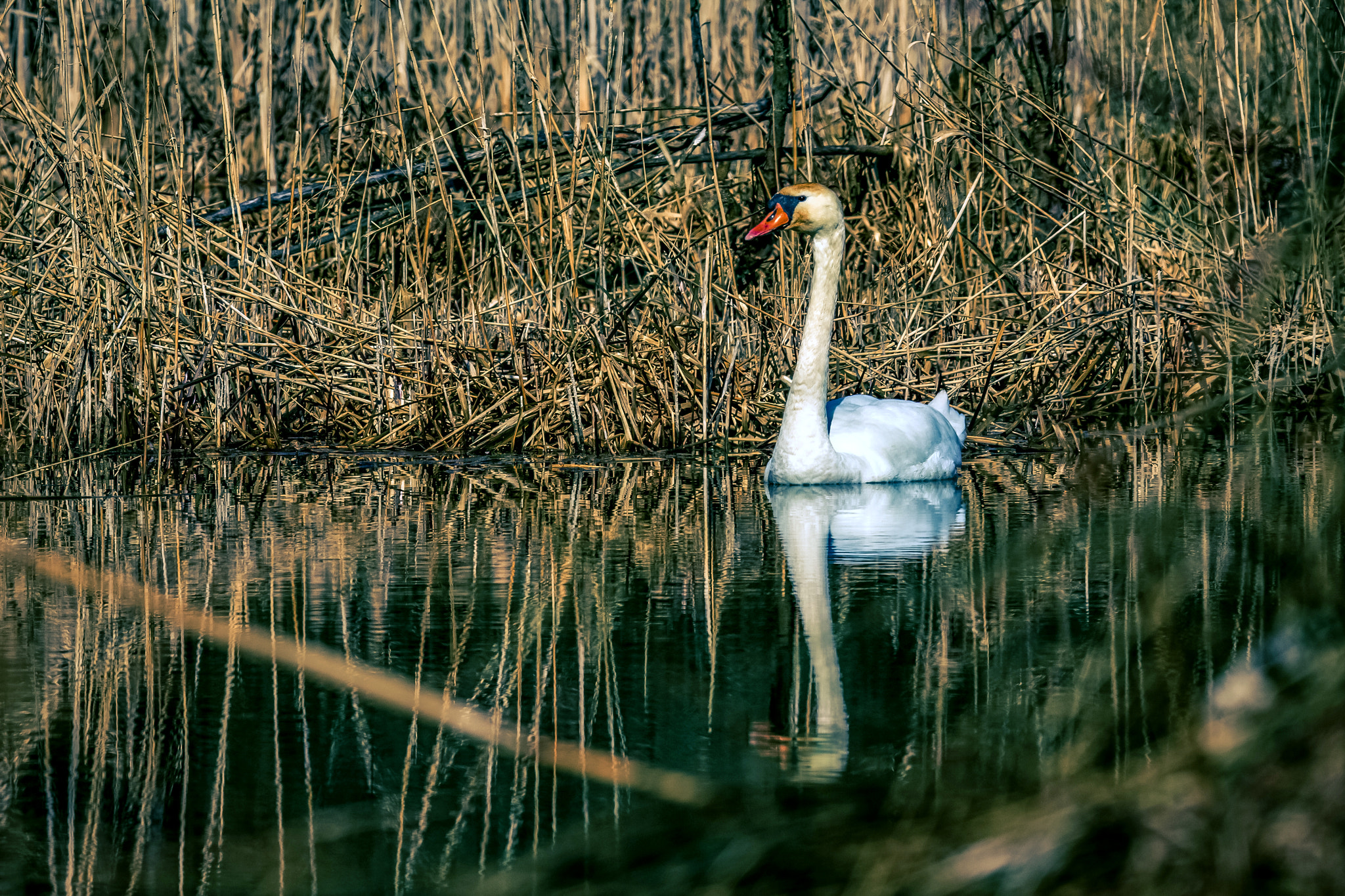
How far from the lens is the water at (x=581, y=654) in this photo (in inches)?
81.8

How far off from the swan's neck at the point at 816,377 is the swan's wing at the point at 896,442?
11 cm

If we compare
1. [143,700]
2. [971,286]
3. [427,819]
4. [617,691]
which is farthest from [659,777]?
[971,286]

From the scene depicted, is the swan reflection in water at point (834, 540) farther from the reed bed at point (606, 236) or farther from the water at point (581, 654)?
the reed bed at point (606, 236)

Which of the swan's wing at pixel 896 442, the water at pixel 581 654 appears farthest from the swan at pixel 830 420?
the water at pixel 581 654

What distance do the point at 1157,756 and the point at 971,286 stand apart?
19.0ft

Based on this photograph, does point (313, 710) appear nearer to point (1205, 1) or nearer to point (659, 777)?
point (659, 777)

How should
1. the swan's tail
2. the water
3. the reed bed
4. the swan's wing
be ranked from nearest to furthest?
the water, the swan's wing, the swan's tail, the reed bed

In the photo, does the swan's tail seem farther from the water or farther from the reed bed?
the water

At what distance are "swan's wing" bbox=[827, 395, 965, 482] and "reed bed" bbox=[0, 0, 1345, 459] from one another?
32 cm

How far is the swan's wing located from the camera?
579 centimetres

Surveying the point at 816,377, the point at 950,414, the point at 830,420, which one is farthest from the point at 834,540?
the point at 950,414

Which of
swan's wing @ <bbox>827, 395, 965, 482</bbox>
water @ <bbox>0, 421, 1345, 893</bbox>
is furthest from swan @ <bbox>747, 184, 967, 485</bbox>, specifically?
water @ <bbox>0, 421, 1345, 893</bbox>

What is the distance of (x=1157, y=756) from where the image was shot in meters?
2.18

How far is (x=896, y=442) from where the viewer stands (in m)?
5.79
